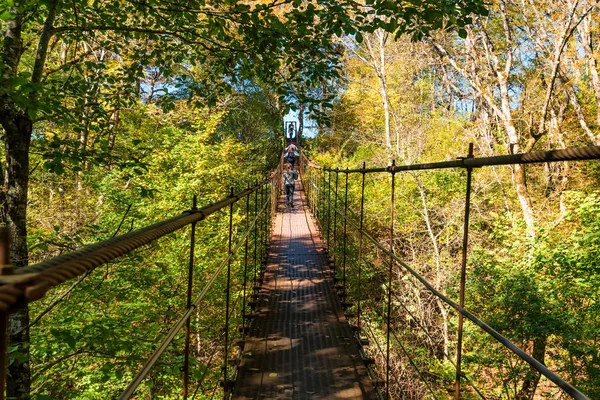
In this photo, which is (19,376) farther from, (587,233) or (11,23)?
(587,233)

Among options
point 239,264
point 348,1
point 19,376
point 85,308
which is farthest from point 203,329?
point 348,1

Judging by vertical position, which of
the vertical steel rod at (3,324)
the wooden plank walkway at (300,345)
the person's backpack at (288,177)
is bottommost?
the wooden plank walkway at (300,345)

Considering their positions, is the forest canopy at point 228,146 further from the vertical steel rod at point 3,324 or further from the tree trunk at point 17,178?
the vertical steel rod at point 3,324

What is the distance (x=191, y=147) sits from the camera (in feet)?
32.3

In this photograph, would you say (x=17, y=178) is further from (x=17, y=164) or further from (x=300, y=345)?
(x=300, y=345)

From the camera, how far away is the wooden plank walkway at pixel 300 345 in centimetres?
274

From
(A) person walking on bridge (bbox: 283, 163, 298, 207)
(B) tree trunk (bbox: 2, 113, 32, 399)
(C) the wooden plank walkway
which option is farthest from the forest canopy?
(A) person walking on bridge (bbox: 283, 163, 298, 207)

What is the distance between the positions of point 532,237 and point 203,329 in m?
6.97

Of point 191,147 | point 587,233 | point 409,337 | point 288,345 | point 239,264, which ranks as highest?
point 191,147

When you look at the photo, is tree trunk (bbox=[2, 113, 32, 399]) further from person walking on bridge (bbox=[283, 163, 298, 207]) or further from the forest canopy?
person walking on bridge (bbox=[283, 163, 298, 207])

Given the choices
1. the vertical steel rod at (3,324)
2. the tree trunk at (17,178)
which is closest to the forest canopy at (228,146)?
the tree trunk at (17,178)

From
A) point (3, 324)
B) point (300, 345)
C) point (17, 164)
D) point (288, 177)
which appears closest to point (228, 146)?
point (288, 177)

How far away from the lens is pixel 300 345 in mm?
3457

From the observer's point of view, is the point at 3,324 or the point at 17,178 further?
the point at 17,178
